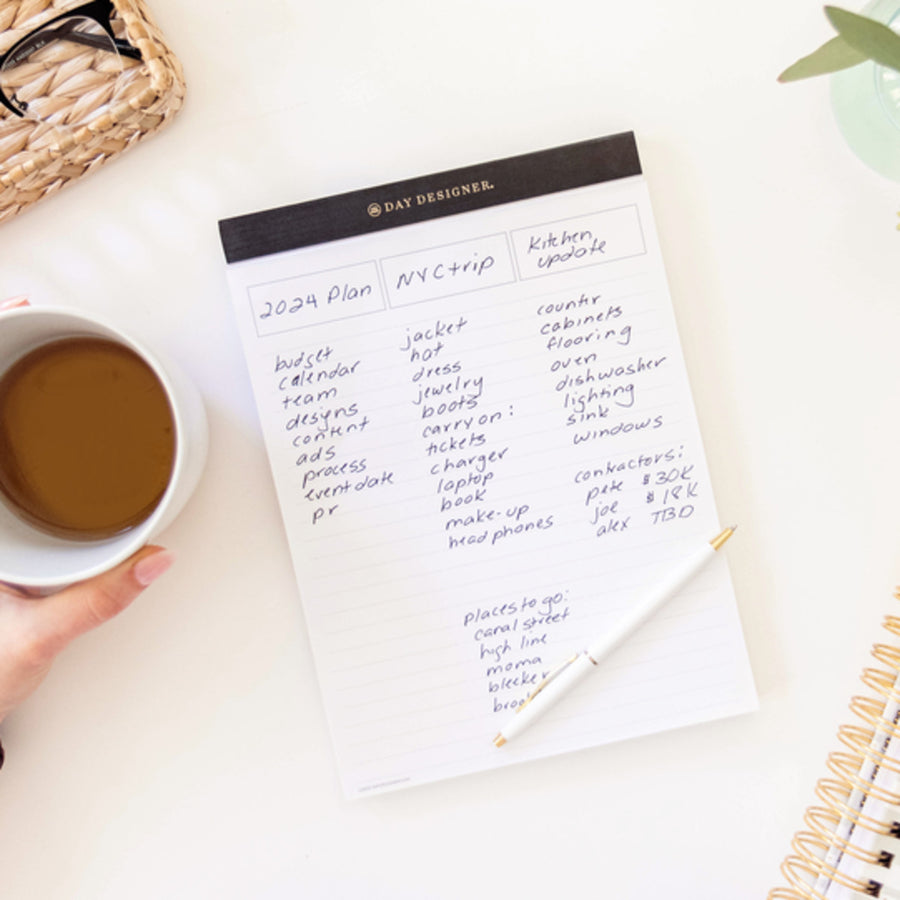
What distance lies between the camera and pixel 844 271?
605 millimetres

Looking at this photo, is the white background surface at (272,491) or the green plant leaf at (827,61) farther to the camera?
the white background surface at (272,491)

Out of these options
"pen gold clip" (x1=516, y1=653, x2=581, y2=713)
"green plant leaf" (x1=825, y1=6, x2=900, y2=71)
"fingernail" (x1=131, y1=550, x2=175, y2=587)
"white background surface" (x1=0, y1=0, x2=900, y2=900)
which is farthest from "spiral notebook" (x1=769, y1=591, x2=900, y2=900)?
"fingernail" (x1=131, y1=550, x2=175, y2=587)

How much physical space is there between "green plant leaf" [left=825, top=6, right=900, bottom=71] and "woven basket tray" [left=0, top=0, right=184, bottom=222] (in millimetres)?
417

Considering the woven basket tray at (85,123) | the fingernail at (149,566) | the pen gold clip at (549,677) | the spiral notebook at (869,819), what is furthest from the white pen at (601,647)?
the woven basket tray at (85,123)

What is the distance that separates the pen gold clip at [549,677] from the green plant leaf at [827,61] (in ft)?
1.35

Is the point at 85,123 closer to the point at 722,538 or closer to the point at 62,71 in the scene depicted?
the point at 62,71

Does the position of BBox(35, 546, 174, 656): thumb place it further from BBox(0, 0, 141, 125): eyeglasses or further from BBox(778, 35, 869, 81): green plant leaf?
BBox(778, 35, 869, 81): green plant leaf

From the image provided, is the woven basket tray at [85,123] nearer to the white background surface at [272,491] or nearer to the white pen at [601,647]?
the white background surface at [272,491]

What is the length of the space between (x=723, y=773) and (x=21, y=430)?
1.86ft

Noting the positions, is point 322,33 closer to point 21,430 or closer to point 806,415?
point 21,430

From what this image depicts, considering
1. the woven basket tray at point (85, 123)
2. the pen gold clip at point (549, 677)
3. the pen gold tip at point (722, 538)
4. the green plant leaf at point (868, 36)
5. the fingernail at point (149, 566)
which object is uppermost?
the woven basket tray at point (85, 123)

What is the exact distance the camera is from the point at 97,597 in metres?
0.53

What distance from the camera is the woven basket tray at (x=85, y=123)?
532 mm

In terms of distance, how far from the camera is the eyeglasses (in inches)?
22.3
